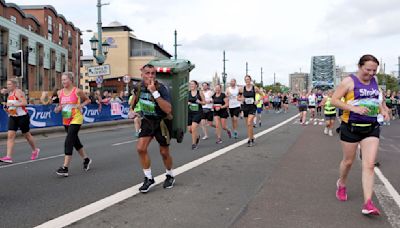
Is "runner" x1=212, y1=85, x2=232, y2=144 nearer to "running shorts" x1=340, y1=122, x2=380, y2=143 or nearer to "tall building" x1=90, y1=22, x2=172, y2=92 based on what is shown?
"running shorts" x1=340, y1=122, x2=380, y2=143

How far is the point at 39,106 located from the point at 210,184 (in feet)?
39.5

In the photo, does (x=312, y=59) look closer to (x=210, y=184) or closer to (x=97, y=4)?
(x=97, y=4)

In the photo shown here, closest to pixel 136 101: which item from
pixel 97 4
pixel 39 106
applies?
pixel 39 106

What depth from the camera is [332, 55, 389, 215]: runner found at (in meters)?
4.83

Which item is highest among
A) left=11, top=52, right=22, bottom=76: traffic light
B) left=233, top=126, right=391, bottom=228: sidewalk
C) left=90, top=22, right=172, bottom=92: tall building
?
left=90, top=22, right=172, bottom=92: tall building

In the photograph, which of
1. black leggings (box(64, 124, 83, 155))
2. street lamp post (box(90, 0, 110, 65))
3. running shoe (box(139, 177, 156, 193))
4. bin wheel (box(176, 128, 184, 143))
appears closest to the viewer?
running shoe (box(139, 177, 156, 193))

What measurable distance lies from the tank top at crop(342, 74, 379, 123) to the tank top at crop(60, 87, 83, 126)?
447 centimetres

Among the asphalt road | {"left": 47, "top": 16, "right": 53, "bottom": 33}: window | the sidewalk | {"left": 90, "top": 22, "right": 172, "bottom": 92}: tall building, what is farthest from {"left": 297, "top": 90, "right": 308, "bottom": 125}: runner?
{"left": 90, "top": 22, "right": 172, "bottom": 92}: tall building

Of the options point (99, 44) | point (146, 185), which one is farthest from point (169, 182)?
point (99, 44)

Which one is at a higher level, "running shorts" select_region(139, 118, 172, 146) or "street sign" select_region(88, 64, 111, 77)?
"street sign" select_region(88, 64, 111, 77)

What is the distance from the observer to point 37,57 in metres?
52.3

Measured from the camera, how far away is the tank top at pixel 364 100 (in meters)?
4.91

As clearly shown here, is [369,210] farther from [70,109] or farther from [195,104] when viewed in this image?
[195,104]

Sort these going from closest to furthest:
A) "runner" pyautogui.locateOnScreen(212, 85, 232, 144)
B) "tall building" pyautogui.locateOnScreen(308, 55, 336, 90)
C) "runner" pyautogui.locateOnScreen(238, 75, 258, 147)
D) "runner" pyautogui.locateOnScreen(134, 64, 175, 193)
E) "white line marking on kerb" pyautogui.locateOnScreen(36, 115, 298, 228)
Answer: "white line marking on kerb" pyautogui.locateOnScreen(36, 115, 298, 228), "runner" pyautogui.locateOnScreen(134, 64, 175, 193), "runner" pyautogui.locateOnScreen(238, 75, 258, 147), "runner" pyautogui.locateOnScreen(212, 85, 232, 144), "tall building" pyautogui.locateOnScreen(308, 55, 336, 90)
